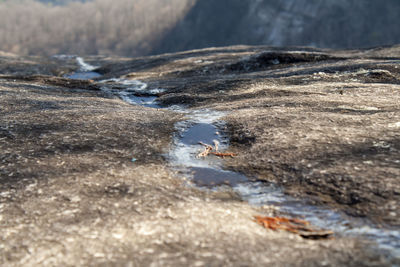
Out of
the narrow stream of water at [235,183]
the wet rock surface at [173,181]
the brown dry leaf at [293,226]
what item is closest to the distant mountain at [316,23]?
the wet rock surface at [173,181]

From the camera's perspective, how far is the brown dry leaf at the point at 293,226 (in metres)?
6.63

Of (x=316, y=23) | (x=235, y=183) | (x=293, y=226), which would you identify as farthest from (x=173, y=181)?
(x=316, y=23)

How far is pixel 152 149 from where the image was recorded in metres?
12.0

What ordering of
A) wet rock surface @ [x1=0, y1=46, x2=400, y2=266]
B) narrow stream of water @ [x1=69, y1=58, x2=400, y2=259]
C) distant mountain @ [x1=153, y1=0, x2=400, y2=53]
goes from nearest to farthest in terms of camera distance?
1. wet rock surface @ [x1=0, y1=46, x2=400, y2=266]
2. narrow stream of water @ [x1=69, y1=58, x2=400, y2=259]
3. distant mountain @ [x1=153, y1=0, x2=400, y2=53]

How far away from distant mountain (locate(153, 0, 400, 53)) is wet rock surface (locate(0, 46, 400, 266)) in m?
151

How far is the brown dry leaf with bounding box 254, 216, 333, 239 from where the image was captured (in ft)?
21.8

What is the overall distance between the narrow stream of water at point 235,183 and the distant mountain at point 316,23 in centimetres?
15116

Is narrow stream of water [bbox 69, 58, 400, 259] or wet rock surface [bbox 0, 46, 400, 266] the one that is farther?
narrow stream of water [bbox 69, 58, 400, 259]

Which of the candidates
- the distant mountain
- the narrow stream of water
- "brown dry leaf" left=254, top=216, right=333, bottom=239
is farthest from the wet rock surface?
the distant mountain

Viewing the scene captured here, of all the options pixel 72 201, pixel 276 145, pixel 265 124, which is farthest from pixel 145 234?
pixel 265 124

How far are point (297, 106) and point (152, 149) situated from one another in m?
8.45

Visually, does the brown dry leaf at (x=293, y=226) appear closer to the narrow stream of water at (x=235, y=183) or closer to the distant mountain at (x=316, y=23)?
the narrow stream of water at (x=235, y=183)

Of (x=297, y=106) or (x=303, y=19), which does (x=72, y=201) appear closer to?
(x=297, y=106)

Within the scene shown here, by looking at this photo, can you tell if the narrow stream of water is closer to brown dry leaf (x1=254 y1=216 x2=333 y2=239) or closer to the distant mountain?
brown dry leaf (x1=254 y1=216 x2=333 y2=239)
